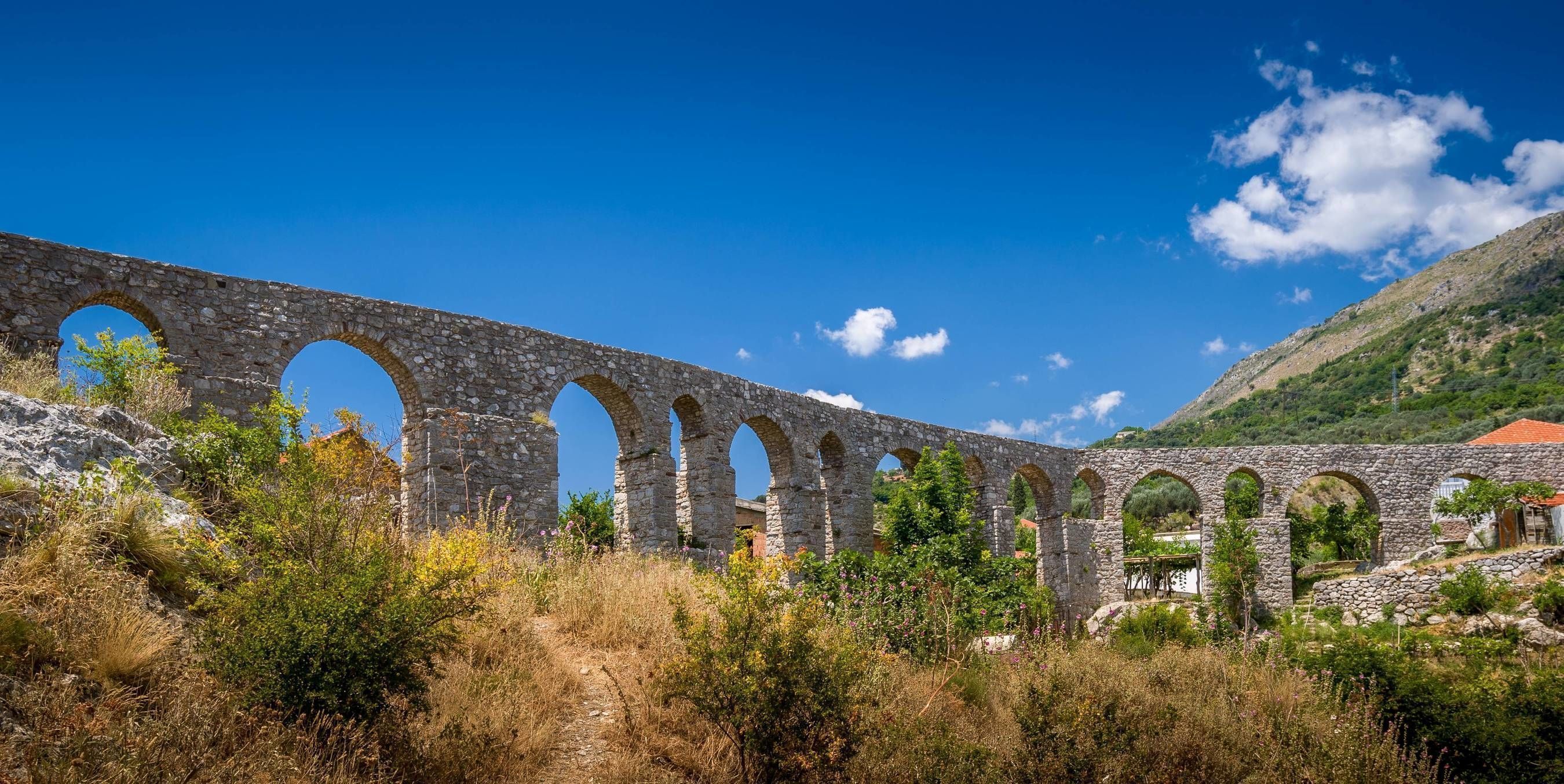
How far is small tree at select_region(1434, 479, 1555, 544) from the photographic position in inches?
1003

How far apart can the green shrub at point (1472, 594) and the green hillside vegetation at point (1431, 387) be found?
19340 mm

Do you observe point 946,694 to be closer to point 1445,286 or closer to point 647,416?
point 647,416

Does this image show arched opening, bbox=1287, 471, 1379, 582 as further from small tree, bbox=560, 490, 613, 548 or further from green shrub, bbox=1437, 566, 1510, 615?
small tree, bbox=560, 490, 613, 548

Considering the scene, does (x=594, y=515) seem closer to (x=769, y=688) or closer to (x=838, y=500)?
(x=838, y=500)

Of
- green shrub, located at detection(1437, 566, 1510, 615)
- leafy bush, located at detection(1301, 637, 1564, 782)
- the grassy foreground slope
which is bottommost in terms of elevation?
green shrub, located at detection(1437, 566, 1510, 615)

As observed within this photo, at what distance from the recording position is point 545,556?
38.1 ft

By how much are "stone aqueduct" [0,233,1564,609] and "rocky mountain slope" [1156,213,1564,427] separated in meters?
51.6

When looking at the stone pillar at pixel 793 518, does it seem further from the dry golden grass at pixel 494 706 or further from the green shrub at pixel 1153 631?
the dry golden grass at pixel 494 706

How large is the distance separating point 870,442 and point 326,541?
1547 cm

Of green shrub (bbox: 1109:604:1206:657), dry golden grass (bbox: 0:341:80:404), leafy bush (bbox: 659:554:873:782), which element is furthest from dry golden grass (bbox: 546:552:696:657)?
green shrub (bbox: 1109:604:1206:657)

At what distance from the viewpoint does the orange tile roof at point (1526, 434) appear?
28.2 m

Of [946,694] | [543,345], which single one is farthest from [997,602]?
[543,345]

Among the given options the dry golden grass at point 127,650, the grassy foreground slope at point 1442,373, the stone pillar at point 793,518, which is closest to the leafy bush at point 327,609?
the dry golden grass at point 127,650

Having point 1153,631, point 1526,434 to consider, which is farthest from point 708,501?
point 1526,434
